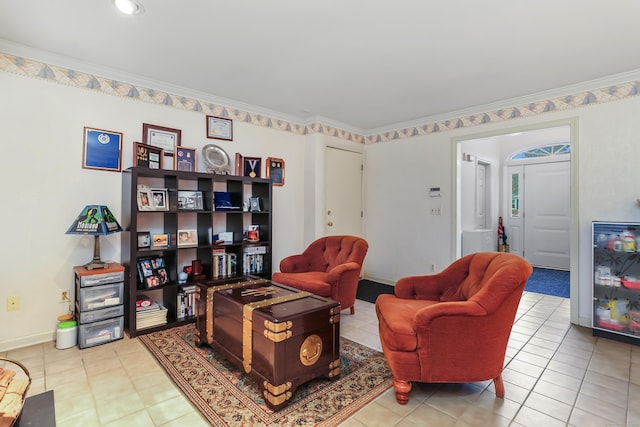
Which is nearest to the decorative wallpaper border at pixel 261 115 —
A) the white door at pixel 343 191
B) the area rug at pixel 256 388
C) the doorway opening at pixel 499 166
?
the doorway opening at pixel 499 166

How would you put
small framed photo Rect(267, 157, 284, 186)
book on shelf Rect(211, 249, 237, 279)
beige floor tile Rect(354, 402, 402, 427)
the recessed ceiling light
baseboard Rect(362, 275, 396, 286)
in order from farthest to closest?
baseboard Rect(362, 275, 396, 286) → small framed photo Rect(267, 157, 284, 186) → book on shelf Rect(211, 249, 237, 279) → the recessed ceiling light → beige floor tile Rect(354, 402, 402, 427)

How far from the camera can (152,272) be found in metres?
3.00

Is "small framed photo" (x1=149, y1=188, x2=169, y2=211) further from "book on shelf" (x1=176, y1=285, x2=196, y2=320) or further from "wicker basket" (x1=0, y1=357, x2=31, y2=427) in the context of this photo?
"wicker basket" (x1=0, y1=357, x2=31, y2=427)

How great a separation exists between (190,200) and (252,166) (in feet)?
3.19

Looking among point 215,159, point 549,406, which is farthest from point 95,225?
point 549,406

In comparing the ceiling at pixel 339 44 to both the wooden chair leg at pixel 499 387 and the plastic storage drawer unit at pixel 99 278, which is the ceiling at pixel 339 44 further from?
the wooden chair leg at pixel 499 387

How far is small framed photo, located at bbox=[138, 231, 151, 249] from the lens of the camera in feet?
9.77

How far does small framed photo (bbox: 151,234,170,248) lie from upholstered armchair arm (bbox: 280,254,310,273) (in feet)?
4.04

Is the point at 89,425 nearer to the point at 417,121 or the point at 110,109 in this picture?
the point at 110,109

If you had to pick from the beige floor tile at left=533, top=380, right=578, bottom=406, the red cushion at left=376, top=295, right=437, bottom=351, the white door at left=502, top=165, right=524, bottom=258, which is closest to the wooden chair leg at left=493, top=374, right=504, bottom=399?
the beige floor tile at left=533, top=380, right=578, bottom=406

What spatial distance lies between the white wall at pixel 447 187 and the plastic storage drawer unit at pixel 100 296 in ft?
11.7

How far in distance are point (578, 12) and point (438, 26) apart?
34.9 inches

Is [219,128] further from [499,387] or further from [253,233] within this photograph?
[499,387]

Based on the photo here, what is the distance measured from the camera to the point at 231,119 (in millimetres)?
3805
